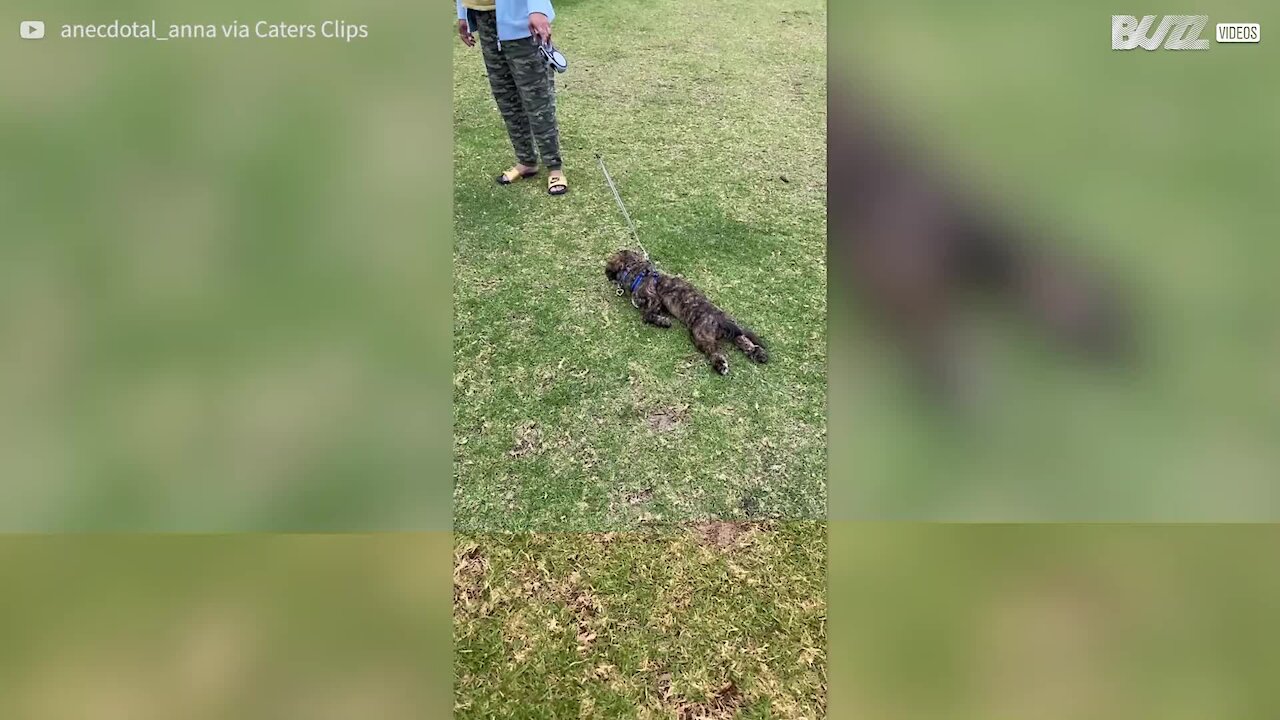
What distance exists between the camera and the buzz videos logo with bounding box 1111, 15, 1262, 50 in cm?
205

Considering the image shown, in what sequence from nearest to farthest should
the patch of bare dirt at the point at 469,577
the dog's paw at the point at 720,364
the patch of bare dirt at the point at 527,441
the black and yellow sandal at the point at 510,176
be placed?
1. the patch of bare dirt at the point at 469,577
2. the patch of bare dirt at the point at 527,441
3. the dog's paw at the point at 720,364
4. the black and yellow sandal at the point at 510,176

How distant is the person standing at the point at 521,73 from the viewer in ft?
8.36

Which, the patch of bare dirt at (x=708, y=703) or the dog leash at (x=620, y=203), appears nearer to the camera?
the patch of bare dirt at (x=708, y=703)

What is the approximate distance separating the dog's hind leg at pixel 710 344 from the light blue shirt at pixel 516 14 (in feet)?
4.18

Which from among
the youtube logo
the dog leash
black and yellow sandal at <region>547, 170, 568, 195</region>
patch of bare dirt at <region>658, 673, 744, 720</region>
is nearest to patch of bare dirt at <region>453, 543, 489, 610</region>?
patch of bare dirt at <region>658, 673, 744, 720</region>

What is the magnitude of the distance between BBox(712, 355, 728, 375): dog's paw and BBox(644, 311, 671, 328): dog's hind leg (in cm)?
25

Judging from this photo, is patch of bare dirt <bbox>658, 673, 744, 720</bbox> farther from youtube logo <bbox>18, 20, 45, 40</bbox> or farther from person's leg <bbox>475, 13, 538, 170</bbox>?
youtube logo <bbox>18, 20, 45, 40</bbox>

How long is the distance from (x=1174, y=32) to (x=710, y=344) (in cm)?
167

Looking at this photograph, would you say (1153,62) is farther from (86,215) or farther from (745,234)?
(86,215)

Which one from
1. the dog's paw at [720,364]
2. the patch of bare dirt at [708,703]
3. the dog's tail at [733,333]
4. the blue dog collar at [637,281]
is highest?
the blue dog collar at [637,281]

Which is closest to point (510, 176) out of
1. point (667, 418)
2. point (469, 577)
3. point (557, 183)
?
point (557, 183)

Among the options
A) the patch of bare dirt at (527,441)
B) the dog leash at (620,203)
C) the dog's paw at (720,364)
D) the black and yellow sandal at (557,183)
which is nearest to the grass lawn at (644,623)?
the patch of bare dirt at (527,441)

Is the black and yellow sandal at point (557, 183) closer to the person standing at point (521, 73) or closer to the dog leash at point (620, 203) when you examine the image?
the person standing at point (521, 73)

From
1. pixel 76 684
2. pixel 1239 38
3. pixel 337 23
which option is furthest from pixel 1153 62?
pixel 76 684
